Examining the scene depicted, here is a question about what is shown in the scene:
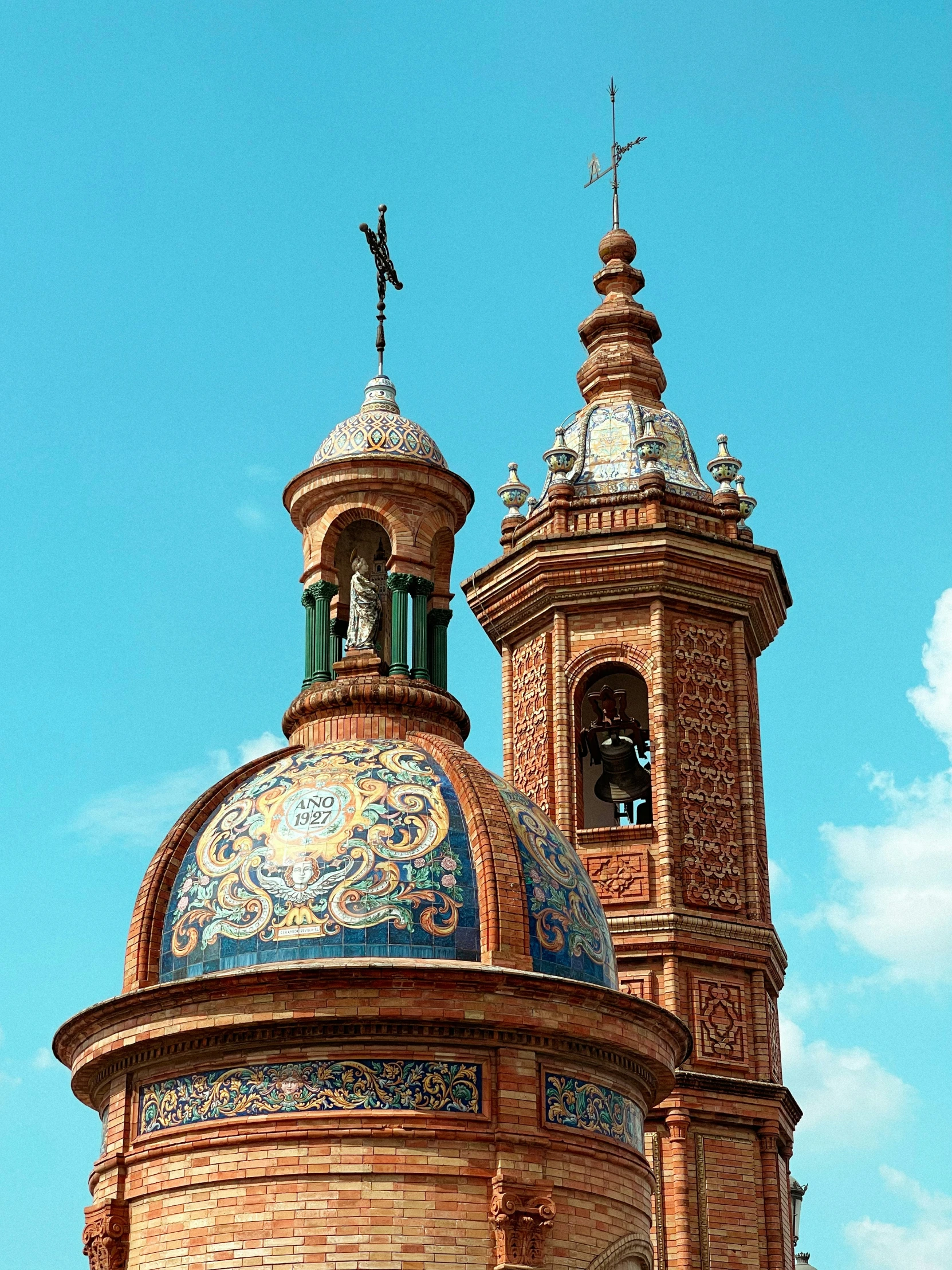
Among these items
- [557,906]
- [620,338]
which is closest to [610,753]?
[620,338]

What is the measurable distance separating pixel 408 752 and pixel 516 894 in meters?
1.93

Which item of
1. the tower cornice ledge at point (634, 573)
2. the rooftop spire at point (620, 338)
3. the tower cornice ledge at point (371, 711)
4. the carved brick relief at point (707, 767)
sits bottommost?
the tower cornice ledge at point (371, 711)

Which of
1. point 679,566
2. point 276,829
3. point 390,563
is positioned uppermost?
point 679,566

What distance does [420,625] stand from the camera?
22.0m

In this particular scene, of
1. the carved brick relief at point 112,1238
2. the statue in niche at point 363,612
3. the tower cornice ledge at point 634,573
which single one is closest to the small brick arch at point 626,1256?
the carved brick relief at point 112,1238

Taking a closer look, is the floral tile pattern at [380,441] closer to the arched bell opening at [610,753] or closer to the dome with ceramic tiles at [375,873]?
the dome with ceramic tiles at [375,873]

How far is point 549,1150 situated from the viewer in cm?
1781

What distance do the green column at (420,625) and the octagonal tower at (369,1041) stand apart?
1.44m

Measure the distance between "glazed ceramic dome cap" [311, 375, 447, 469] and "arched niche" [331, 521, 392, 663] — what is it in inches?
27.3

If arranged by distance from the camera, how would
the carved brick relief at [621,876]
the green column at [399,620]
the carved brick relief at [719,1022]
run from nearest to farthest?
1. the green column at [399,620]
2. the carved brick relief at [719,1022]
3. the carved brick relief at [621,876]

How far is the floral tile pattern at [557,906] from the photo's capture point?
1866cm

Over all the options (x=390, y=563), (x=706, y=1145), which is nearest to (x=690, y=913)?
(x=706, y=1145)

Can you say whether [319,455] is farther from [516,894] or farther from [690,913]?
[690,913]

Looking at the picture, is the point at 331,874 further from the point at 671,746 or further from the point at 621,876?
the point at 671,746
